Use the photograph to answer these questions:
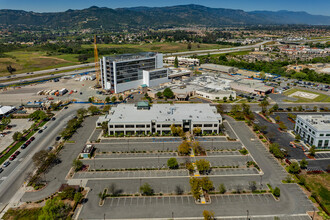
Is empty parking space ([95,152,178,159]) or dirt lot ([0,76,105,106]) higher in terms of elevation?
dirt lot ([0,76,105,106])

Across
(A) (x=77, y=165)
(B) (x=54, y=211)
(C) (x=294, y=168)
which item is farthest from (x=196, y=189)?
(A) (x=77, y=165)

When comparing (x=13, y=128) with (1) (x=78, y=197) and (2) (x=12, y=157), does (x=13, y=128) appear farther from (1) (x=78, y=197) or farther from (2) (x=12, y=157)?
(1) (x=78, y=197)

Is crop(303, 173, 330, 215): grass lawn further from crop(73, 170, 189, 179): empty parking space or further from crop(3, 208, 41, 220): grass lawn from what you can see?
crop(3, 208, 41, 220): grass lawn

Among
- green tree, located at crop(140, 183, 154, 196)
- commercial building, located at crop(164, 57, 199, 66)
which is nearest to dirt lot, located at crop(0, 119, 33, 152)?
green tree, located at crop(140, 183, 154, 196)

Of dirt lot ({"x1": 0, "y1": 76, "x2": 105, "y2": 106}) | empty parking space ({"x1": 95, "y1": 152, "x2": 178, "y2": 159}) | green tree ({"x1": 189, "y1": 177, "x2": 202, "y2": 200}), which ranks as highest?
dirt lot ({"x1": 0, "y1": 76, "x2": 105, "y2": 106})

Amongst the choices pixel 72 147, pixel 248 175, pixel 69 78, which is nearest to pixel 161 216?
pixel 248 175

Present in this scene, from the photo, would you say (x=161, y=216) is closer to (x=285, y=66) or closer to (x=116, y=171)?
(x=116, y=171)
